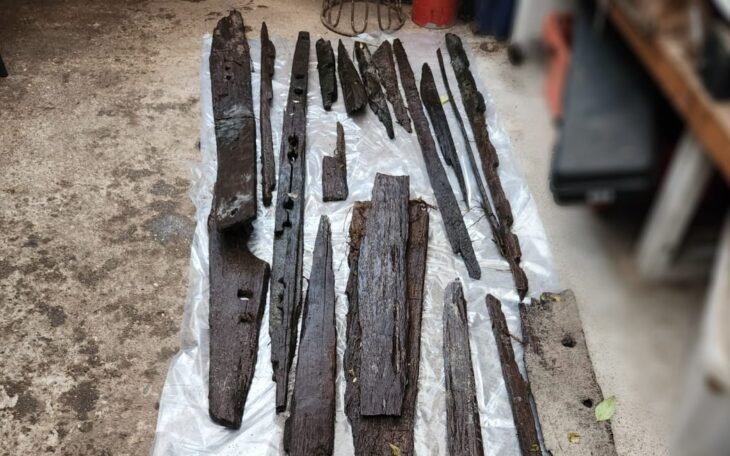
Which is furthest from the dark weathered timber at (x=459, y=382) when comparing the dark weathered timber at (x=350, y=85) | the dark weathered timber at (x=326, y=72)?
the dark weathered timber at (x=326, y=72)

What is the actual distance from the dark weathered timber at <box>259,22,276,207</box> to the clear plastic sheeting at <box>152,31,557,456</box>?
0.28ft

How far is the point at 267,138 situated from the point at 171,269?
A: 1.12 metres

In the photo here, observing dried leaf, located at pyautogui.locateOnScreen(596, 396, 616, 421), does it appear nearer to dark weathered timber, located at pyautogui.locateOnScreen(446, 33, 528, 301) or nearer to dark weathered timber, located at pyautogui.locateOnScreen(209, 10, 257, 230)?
dark weathered timber, located at pyautogui.locateOnScreen(446, 33, 528, 301)

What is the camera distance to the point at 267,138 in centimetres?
402

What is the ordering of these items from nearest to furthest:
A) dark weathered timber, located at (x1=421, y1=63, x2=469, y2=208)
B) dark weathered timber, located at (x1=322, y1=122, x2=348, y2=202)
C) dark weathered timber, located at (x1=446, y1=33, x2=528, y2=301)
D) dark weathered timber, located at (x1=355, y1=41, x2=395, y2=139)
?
dark weathered timber, located at (x1=446, y1=33, x2=528, y2=301) < dark weathered timber, located at (x1=322, y1=122, x2=348, y2=202) < dark weathered timber, located at (x1=421, y1=63, x2=469, y2=208) < dark weathered timber, located at (x1=355, y1=41, x2=395, y2=139)

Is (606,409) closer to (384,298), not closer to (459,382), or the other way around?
(459,382)

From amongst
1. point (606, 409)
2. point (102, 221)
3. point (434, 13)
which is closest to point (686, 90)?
point (606, 409)

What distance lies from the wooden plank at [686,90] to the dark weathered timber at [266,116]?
10.5 feet

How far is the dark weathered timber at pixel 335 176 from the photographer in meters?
3.73

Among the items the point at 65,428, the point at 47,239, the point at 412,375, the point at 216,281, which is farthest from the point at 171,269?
the point at 412,375

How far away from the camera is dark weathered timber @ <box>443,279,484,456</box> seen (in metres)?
2.68

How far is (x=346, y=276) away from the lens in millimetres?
3344

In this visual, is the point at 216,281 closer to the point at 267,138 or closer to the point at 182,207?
the point at 182,207

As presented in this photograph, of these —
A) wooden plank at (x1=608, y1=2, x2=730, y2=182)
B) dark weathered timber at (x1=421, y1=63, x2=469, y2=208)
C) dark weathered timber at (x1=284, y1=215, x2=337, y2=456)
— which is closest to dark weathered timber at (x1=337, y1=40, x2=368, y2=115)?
dark weathered timber at (x1=421, y1=63, x2=469, y2=208)
